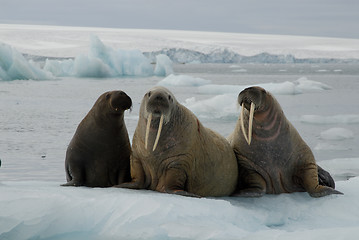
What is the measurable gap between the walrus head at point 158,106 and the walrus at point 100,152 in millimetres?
597

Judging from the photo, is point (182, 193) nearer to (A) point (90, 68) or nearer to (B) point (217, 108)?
(B) point (217, 108)

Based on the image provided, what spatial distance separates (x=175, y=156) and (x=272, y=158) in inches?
32.5

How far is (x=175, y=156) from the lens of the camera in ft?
12.8

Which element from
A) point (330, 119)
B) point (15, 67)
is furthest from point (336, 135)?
point (15, 67)

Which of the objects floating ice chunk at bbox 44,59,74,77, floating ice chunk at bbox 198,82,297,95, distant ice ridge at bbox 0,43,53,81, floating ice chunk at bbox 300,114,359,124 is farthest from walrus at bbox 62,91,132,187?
floating ice chunk at bbox 44,59,74,77

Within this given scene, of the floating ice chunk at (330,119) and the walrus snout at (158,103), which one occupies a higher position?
the walrus snout at (158,103)

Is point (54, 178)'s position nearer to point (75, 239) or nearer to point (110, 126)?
point (110, 126)

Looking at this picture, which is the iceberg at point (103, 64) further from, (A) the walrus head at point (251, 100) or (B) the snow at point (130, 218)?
(B) the snow at point (130, 218)

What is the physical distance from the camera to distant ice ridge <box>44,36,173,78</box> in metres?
30.3

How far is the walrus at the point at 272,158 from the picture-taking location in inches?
165

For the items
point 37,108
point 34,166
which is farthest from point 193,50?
point 34,166

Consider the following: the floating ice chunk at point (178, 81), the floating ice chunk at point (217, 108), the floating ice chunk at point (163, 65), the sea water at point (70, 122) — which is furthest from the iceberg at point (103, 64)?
the floating ice chunk at point (217, 108)

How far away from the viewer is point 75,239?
125 inches

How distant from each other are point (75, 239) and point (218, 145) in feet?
4.70
